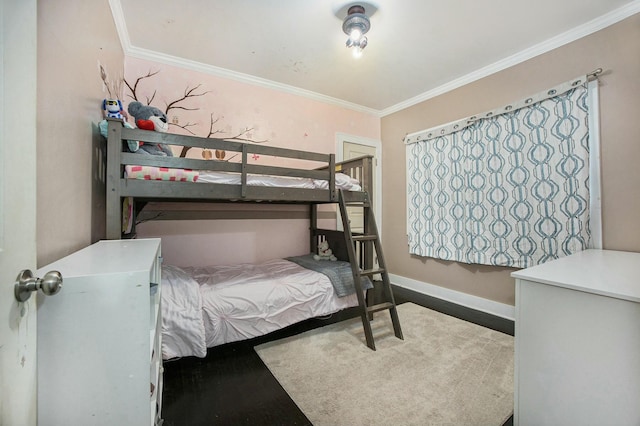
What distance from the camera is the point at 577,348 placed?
984 millimetres

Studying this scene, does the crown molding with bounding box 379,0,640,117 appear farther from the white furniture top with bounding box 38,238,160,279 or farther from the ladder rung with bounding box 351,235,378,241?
the white furniture top with bounding box 38,238,160,279

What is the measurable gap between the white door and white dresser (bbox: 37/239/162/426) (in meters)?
0.06

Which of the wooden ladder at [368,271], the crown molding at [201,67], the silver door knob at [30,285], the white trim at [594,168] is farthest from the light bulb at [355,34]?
the silver door knob at [30,285]

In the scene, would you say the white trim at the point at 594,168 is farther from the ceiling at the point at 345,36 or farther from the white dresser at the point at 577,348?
the white dresser at the point at 577,348

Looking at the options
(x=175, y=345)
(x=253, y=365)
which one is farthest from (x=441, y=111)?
(x=175, y=345)

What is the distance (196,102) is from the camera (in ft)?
8.97

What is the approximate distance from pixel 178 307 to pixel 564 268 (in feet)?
7.18

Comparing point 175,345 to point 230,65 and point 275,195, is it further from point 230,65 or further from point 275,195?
point 230,65

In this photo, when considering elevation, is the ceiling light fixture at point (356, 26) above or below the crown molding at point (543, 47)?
below

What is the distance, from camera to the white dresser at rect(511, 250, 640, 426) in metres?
0.90

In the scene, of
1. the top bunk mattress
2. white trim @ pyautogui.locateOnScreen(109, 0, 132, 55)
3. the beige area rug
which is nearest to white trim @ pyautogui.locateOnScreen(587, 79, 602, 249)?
the beige area rug

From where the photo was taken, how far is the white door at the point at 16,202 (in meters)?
0.52

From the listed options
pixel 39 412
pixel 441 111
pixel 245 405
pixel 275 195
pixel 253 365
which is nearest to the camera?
pixel 39 412

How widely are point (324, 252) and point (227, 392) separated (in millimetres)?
1684
